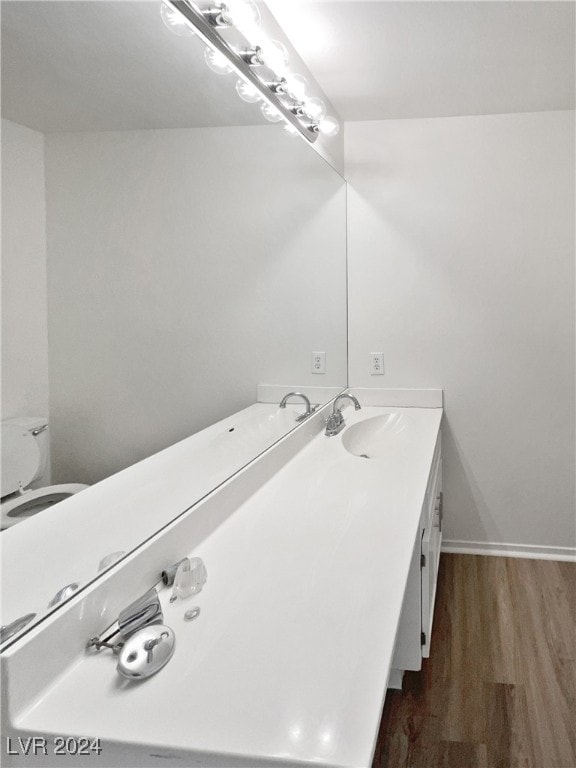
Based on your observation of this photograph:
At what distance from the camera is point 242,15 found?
144 centimetres

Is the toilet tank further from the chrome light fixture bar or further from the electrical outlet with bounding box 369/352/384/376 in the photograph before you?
the electrical outlet with bounding box 369/352/384/376

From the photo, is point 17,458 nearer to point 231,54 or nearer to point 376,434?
point 231,54

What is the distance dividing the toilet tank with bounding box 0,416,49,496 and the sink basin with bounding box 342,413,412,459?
1660 millimetres

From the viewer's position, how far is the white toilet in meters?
0.78

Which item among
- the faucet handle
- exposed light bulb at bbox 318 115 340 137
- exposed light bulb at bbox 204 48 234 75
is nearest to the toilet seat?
the faucet handle

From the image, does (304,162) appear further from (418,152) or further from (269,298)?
(418,152)

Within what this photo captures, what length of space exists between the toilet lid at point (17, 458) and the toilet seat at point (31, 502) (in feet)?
0.07

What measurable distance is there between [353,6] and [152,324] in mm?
1290

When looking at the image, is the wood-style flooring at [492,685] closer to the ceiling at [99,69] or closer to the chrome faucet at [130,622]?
the chrome faucet at [130,622]

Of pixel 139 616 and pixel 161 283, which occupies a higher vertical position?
pixel 161 283

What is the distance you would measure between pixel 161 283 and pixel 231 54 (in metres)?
0.71

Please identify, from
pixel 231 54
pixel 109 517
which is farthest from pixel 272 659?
pixel 231 54

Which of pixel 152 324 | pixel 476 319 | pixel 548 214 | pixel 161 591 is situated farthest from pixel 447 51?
pixel 161 591

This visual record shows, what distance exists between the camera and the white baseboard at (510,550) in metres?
2.98
